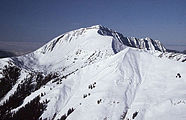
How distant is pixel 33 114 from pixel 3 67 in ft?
339

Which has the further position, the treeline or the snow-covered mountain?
the treeline

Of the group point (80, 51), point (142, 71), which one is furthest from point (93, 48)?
point (142, 71)

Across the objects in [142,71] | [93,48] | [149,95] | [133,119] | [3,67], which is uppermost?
[93,48]

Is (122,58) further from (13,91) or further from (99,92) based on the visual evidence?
(13,91)

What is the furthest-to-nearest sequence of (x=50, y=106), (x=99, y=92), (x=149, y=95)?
(x=50, y=106) < (x=99, y=92) < (x=149, y=95)

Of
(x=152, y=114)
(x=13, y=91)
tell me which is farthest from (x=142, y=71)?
(x=13, y=91)

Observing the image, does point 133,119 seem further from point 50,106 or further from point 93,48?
point 93,48

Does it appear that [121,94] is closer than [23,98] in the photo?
Yes

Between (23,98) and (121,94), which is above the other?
(23,98)

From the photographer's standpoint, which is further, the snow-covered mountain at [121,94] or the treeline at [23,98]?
the treeline at [23,98]

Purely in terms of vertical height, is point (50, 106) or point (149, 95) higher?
point (149, 95)

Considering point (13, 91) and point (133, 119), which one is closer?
point (133, 119)

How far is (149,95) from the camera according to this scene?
138ft

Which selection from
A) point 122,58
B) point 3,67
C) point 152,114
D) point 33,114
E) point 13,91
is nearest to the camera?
point 152,114
